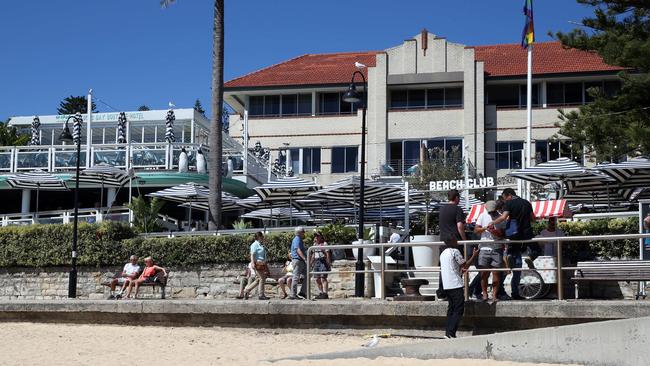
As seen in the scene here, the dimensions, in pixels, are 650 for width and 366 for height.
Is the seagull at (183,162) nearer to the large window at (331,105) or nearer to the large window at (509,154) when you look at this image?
the large window at (331,105)

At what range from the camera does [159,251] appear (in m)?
24.8

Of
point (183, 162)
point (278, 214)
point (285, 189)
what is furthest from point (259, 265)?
point (183, 162)

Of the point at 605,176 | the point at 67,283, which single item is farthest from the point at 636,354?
the point at 67,283

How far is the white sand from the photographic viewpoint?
1466 cm

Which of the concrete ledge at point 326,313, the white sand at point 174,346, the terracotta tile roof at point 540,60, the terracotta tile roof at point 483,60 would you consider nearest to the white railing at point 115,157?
the terracotta tile roof at point 483,60

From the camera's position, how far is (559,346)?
12.4 metres

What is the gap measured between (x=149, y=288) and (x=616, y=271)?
13.8 meters

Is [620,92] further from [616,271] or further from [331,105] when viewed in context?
[331,105]

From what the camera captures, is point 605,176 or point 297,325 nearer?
point 297,325

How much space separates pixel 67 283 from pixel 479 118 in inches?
915

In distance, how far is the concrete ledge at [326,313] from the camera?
13516mm

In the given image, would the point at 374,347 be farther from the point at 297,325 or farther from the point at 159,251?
the point at 159,251

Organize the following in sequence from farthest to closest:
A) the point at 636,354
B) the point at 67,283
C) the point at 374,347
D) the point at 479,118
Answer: the point at 479,118, the point at 67,283, the point at 374,347, the point at 636,354

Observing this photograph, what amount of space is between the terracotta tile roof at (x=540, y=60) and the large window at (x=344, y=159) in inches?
291
